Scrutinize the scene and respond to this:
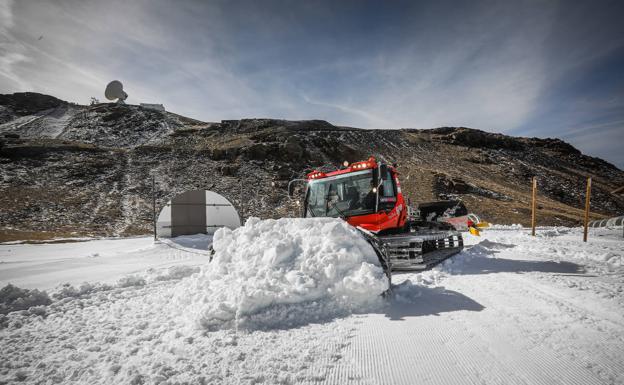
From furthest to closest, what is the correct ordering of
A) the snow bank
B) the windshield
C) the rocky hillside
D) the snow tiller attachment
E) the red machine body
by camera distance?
1. the rocky hillside
2. the windshield
3. the red machine body
4. the snow tiller attachment
5. the snow bank

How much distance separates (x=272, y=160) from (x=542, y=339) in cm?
3889

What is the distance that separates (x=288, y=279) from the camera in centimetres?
368

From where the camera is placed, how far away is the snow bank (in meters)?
3.39

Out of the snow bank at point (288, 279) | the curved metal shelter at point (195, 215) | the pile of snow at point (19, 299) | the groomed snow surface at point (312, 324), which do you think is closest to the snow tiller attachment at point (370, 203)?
the groomed snow surface at point (312, 324)

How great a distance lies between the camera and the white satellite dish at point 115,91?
64500 mm

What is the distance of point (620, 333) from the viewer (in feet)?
9.73

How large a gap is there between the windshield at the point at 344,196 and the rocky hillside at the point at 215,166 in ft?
24.5

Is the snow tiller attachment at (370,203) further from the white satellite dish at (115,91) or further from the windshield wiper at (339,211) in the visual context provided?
the white satellite dish at (115,91)

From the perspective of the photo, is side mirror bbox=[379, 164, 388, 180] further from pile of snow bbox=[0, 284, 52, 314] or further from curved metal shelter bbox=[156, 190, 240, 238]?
curved metal shelter bbox=[156, 190, 240, 238]

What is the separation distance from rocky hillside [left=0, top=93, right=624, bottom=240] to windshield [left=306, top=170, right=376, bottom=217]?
7.46 meters

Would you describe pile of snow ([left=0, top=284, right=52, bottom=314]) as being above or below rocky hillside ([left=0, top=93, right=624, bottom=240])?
below

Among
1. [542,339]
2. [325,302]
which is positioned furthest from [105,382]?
[542,339]

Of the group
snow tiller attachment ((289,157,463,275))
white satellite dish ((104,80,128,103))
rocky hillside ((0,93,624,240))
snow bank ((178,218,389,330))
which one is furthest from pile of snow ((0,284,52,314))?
white satellite dish ((104,80,128,103))

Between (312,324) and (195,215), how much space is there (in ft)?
44.3
